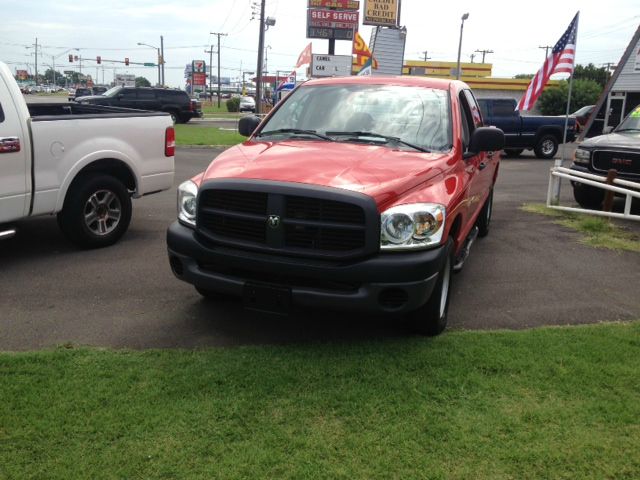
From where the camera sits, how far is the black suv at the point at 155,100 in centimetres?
2989

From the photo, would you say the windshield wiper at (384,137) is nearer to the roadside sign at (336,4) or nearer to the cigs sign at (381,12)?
the roadside sign at (336,4)

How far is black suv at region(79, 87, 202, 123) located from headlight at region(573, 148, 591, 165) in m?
23.5

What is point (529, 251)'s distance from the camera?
728 cm

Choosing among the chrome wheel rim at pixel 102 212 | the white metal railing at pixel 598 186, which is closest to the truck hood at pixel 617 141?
the white metal railing at pixel 598 186

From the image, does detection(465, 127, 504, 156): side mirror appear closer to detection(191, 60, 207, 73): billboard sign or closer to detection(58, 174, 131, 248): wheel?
detection(58, 174, 131, 248): wheel

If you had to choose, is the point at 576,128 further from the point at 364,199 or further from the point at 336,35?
the point at 364,199

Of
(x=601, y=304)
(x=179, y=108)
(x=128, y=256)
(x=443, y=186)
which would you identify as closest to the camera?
(x=443, y=186)

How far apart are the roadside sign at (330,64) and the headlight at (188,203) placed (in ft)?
83.4

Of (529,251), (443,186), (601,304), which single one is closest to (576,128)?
(529,251)

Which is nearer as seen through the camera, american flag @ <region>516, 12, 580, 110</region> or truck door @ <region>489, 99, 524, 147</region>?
american flag @ <region>516, 12, 580, 110</region>

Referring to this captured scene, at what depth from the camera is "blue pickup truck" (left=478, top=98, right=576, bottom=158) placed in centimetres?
1952

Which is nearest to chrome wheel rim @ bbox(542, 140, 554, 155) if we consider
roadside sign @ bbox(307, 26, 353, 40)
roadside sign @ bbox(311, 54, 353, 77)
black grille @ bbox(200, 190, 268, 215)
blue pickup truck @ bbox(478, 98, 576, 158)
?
blue pickup truck @ bbox(478, 98, 576, 158)

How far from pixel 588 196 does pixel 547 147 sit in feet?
36.0

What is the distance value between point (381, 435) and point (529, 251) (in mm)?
4722
